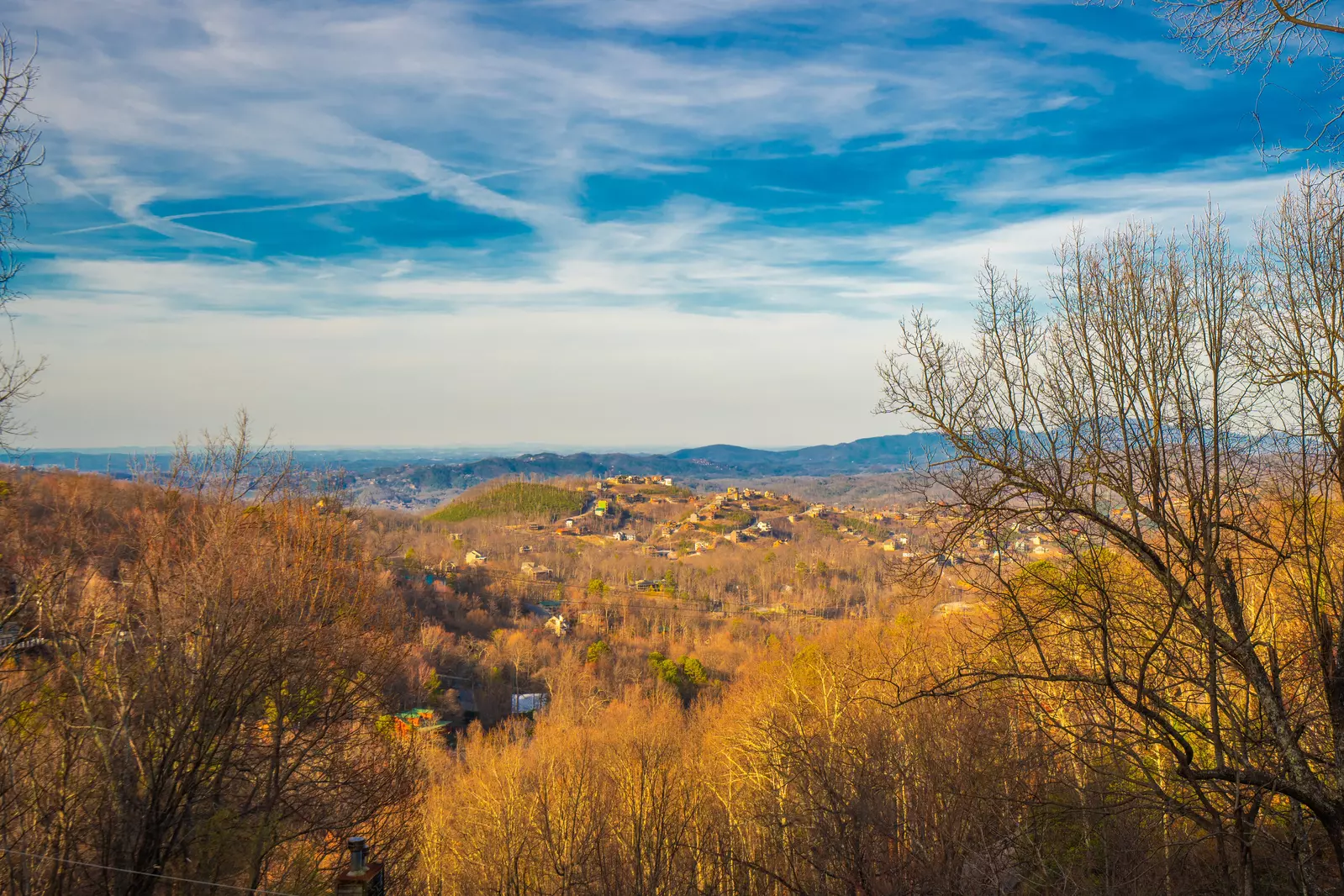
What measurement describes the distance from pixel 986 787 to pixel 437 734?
22.5m

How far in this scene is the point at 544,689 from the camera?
144 feet

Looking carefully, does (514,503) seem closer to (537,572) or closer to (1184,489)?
(537,572)

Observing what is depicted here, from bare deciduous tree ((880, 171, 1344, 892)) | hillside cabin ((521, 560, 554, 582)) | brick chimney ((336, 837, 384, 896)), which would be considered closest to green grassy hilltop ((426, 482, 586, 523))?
hillside cabin ((521, 560, 554, 582))

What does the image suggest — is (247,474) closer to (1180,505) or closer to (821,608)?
(1180,505)

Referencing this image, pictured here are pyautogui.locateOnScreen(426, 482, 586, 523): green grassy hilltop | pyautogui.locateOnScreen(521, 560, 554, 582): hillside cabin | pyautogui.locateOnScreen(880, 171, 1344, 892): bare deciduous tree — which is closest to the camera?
pyautogui.locateOnScreen(880, 171, 1344, 892): bare deciduous tree

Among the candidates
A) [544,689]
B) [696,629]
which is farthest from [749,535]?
[544,689]

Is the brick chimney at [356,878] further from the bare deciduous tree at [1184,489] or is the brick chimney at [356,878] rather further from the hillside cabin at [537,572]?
the hillside cabin at [537,572]

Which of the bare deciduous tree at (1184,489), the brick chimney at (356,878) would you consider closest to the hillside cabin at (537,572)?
the brick chimney at (356,878)

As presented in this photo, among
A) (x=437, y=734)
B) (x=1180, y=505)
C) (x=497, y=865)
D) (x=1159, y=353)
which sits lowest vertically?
(x=437, y=734)

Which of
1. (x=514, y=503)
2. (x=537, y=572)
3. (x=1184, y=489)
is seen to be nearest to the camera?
(x=1184, y=489)

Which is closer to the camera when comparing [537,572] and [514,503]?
[537,572]

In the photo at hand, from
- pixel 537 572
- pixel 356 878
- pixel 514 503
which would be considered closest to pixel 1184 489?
pixel 356 878

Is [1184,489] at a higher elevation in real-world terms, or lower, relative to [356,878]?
higher

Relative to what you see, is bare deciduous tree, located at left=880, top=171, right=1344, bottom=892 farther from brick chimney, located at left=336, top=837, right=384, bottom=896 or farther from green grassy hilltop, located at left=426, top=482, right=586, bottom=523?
green grassy hilltop, located at left=426, top=482, right=586, bottom=523
